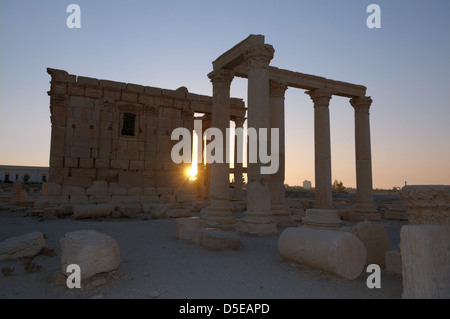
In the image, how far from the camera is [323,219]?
303 inches

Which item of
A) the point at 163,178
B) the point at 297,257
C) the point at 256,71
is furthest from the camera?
the point at 163,178

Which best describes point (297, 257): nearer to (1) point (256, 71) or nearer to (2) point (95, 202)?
(1) point (256, 71)

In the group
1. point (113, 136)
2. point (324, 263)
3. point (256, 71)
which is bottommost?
point (324, 263)

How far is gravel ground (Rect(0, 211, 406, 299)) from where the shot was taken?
4.64m

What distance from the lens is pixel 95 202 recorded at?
1589 centimetres

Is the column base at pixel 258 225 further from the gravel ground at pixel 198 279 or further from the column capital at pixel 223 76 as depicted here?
the column capital at pixel 223 76

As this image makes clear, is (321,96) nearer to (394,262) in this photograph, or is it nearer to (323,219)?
(323,219)

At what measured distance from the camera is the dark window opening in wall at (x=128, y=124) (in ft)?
57.2

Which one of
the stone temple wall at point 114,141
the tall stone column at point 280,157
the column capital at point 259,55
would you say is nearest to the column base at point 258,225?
the tall stone column at point 280,157

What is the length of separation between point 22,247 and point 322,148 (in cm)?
1173

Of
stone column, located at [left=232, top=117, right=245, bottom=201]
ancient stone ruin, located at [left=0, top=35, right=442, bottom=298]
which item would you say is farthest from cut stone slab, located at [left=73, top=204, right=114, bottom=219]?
stone column, located at [left=232, top=117, right=245, bottom=201]

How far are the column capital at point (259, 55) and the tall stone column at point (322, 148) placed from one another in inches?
186
